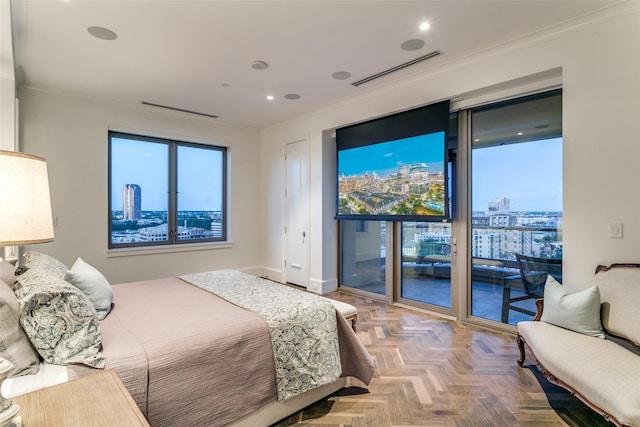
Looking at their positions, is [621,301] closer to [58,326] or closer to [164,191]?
[58,326]

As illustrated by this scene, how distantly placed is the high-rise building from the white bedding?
3766 millimetres

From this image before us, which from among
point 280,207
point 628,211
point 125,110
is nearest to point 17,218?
point 628,211

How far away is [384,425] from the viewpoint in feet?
6.55

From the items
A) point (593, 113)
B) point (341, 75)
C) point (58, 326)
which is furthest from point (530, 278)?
point (58, 326)

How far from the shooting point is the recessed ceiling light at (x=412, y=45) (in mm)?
2941

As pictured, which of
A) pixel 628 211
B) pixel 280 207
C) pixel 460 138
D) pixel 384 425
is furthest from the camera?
pixel 280 207

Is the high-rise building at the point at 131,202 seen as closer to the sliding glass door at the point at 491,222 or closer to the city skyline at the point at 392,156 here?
the city skyline at the point at 392,156

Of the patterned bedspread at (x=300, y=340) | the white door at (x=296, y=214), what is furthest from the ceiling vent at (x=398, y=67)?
the patterned bedspread at (x=300, y=340)

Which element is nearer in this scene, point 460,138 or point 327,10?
point 327,10

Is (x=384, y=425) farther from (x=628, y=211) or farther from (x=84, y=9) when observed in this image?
(x=84, y=9)

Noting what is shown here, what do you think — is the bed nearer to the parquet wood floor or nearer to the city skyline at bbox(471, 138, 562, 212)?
the parquet wood floor

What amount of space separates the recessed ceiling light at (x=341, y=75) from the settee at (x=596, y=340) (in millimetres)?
2831

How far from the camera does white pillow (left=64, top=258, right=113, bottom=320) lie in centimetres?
215

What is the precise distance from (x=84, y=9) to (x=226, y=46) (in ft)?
3.52
